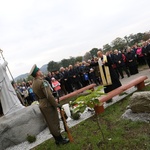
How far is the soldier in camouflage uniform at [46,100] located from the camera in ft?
17.6

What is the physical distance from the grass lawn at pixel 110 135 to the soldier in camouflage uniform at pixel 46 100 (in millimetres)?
460

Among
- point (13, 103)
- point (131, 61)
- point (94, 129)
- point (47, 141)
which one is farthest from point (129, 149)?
point (131, 61)

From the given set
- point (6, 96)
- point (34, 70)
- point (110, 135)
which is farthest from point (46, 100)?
point (6, 96)

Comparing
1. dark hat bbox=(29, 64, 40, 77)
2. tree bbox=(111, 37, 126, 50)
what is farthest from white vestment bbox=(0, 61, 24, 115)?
tree bbox=(111, 37, 126, 50)

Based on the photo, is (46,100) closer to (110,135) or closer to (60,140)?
(60,140)

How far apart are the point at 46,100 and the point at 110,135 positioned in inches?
68.1

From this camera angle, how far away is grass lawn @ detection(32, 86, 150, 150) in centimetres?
480

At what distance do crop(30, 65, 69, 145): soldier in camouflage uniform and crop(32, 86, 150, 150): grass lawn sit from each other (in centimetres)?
46

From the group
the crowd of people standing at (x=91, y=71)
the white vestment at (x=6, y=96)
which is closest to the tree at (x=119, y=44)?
the crowd of people standing at (x=91, y=71)

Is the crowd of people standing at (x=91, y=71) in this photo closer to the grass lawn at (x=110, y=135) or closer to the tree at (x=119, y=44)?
the grass lawn at (x=110, y=135)

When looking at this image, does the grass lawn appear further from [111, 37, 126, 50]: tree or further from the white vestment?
[111, 37, 126, 50]: tree

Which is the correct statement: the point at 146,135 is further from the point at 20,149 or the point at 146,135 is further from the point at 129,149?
the point at 20,149

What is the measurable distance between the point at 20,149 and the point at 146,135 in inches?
143

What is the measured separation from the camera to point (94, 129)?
6180 millimetres
